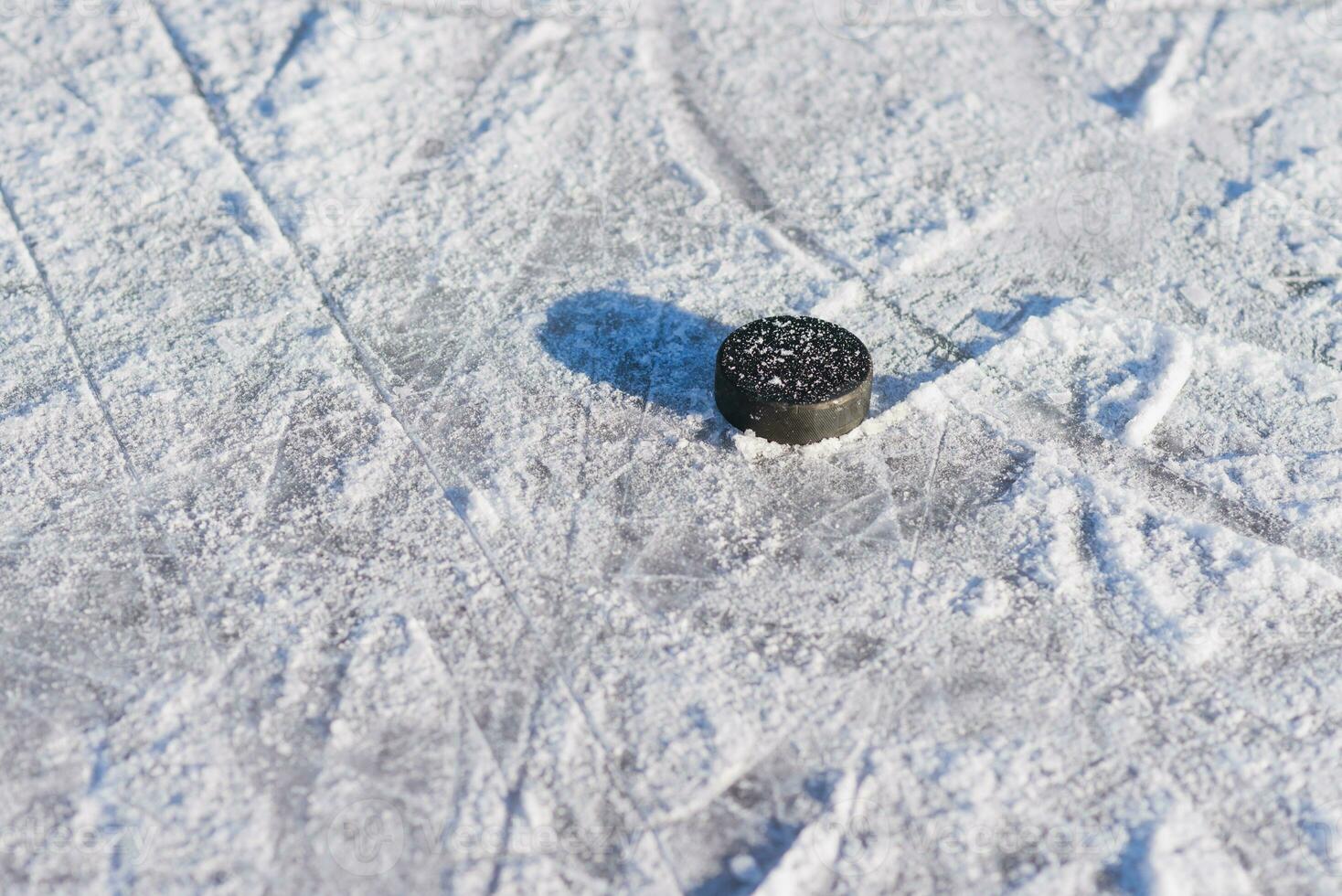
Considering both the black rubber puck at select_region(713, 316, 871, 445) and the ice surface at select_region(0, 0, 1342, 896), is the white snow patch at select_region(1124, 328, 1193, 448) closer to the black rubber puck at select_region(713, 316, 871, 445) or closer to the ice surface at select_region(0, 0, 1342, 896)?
the ice surface at select_region(0, 0, 1342, 896)

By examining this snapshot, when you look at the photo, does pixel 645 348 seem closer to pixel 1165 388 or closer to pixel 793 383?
pixel 793 383

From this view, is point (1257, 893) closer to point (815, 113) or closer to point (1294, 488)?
point (1294, 488)

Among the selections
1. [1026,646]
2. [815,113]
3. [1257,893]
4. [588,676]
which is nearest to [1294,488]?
[1026,646]

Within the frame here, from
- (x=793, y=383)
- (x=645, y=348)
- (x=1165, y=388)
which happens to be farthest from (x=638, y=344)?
(x=1165, y=388)

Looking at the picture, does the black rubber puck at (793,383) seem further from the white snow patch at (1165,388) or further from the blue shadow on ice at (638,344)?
the white snow patch at (1165,388)

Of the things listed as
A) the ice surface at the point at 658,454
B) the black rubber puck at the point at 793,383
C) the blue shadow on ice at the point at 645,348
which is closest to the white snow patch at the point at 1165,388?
the ice surface at the point at 658,454

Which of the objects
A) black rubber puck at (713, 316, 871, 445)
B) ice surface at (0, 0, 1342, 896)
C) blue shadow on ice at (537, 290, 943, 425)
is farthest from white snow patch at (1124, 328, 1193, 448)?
black rubber puck at (713, 316, 871, 445)
